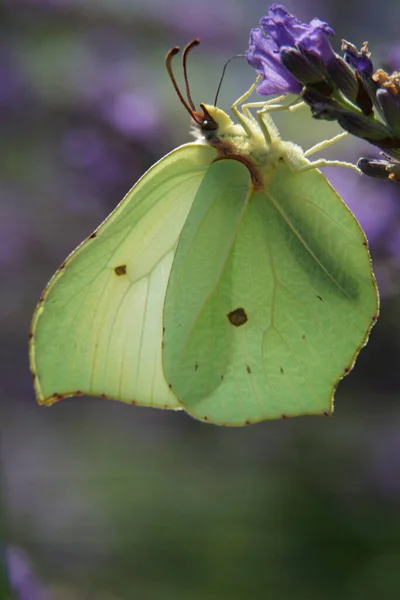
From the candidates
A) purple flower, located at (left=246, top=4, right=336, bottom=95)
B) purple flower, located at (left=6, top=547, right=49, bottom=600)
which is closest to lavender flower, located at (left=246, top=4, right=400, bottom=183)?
purple flower, located at (left=246, top=4, right=336, bottom=95)

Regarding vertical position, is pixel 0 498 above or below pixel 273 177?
below

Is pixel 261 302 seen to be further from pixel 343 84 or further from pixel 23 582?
pixel 23 582

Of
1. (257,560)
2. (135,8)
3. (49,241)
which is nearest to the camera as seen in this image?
(257,560)

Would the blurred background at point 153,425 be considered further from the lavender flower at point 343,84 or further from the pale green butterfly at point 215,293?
the lavender flower at point 343,84

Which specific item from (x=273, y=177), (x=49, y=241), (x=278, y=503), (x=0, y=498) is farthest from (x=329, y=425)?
(x=273, y=177)

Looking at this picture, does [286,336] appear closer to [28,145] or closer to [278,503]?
[278,503]

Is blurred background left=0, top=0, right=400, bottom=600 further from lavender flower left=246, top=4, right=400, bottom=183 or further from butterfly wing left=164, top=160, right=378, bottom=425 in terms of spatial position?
lavender flower left=246, top=4, right=400, bottom=183
